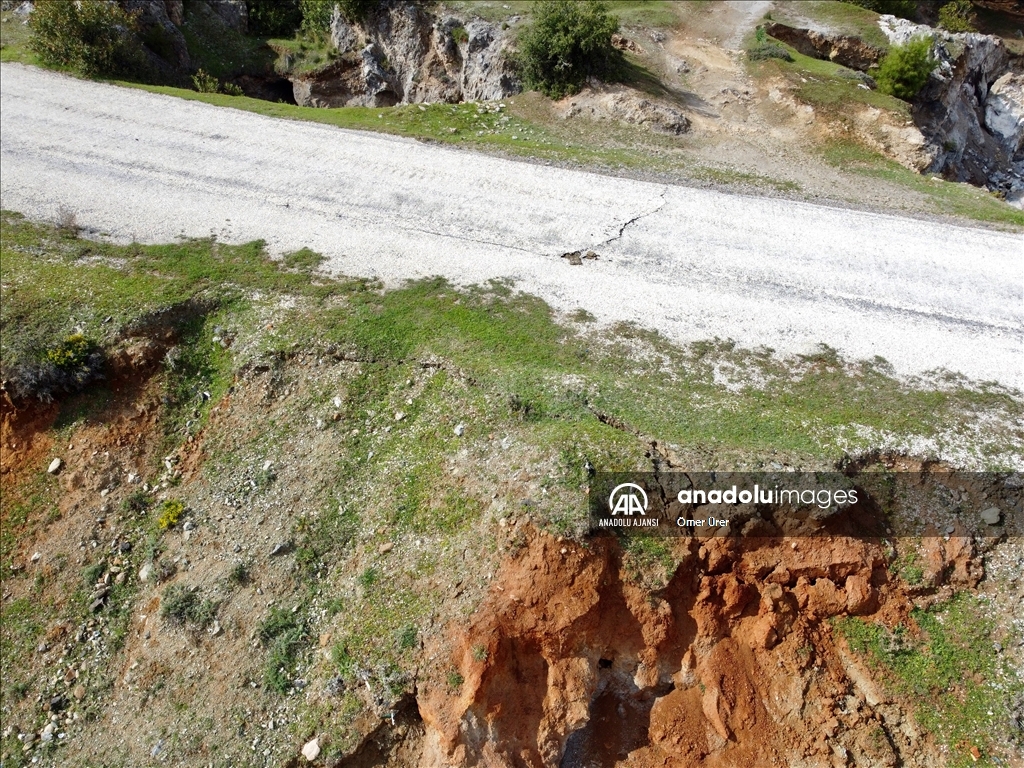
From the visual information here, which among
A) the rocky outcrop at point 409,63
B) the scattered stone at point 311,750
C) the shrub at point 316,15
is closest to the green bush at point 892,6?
the rocky outcrop at point 409,63

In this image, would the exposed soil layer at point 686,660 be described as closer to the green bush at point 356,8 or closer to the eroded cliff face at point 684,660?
the eroded cliff face at point 684,660

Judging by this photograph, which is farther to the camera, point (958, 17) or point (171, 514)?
point (958, 17)

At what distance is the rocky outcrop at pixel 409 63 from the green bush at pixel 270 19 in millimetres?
3061

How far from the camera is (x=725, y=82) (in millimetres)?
21828

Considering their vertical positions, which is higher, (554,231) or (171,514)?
(554,231)

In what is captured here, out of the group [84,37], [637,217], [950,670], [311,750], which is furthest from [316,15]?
[950,670]

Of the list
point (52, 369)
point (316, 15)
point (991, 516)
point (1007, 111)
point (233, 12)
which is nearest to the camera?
point (991, 516)

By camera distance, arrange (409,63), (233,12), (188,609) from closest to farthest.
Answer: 1. (188,609)
2. (409,63)
3. (233,12)

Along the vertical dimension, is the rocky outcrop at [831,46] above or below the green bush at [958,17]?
below

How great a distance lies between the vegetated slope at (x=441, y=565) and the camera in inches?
343

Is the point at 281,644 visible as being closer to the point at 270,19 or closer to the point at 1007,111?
the point at 270,19

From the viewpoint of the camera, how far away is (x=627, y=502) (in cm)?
921

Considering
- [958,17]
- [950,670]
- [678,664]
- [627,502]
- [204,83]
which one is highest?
[958,17]

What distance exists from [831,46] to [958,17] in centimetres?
1079
